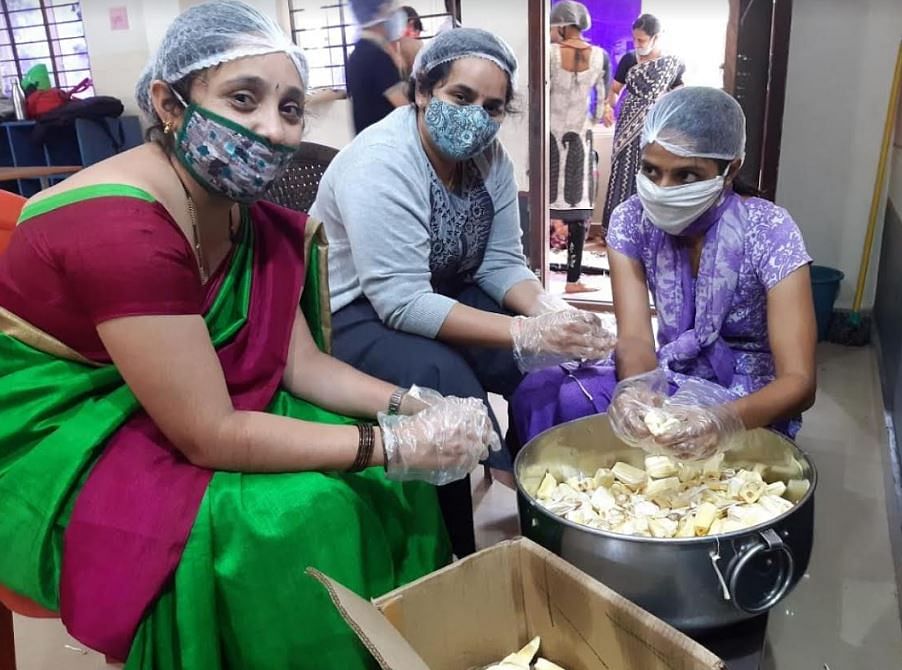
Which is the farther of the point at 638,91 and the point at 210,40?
the point at 638,91

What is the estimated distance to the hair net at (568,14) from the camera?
3760mm

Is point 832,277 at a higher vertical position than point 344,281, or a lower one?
lower

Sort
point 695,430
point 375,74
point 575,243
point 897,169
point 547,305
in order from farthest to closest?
point 575,243, point 375,74, point 897,169, point 547,305, point 695,430

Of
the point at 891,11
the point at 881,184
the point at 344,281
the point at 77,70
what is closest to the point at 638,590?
the point at 344,281

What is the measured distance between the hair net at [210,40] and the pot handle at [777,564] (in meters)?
0.93

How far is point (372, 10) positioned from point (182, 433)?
3.34 m

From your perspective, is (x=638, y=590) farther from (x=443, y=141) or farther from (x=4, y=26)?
(x=4, y=26)

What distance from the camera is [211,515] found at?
937 mm

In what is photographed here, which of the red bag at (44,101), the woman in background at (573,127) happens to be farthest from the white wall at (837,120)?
the red bag at (44,101)

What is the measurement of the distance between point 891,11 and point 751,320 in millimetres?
2042

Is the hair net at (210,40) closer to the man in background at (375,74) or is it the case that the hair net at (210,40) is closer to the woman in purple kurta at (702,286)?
the woman in purple kurta at (702,286)

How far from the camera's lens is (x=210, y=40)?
3.28 feet

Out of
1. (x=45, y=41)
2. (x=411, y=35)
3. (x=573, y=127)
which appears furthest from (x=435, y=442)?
(x=45, y=41)

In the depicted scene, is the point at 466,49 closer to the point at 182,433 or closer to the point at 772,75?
the point at 182,433
